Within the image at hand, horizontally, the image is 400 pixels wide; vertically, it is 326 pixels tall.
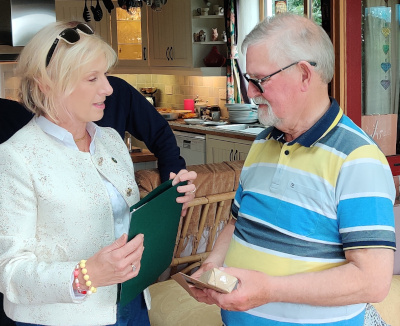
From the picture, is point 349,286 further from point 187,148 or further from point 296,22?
point 187,148

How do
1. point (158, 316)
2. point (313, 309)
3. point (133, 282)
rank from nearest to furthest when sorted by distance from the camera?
point (313, 309)
point (133, 282)
point (158, 316)

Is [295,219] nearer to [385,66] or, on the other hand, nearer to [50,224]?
[50,224]

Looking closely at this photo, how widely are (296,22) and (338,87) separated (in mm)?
2152

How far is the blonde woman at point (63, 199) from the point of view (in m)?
1.55

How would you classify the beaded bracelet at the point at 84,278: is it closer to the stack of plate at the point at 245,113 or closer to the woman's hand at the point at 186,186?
the woman's hand at the point at 186,186

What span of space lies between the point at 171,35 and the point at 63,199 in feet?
19.1

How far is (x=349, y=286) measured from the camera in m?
1.42

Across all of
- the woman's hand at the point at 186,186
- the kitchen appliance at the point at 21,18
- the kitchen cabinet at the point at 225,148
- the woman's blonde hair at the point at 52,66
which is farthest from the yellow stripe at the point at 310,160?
the kitchen appliance at the point at 21,18

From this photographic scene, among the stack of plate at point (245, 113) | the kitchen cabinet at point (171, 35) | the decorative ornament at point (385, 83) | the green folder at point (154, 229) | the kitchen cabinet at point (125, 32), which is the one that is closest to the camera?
the green folder at point (154, 229)

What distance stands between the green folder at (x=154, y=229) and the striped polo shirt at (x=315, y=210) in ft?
0.76

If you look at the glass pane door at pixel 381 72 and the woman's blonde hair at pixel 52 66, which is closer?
the woman's blonde hair at pixel 52 66

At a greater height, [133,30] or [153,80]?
[133,30]

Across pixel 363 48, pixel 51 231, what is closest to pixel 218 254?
pixel 51 231

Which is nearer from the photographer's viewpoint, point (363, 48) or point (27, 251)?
point (27, 251)
